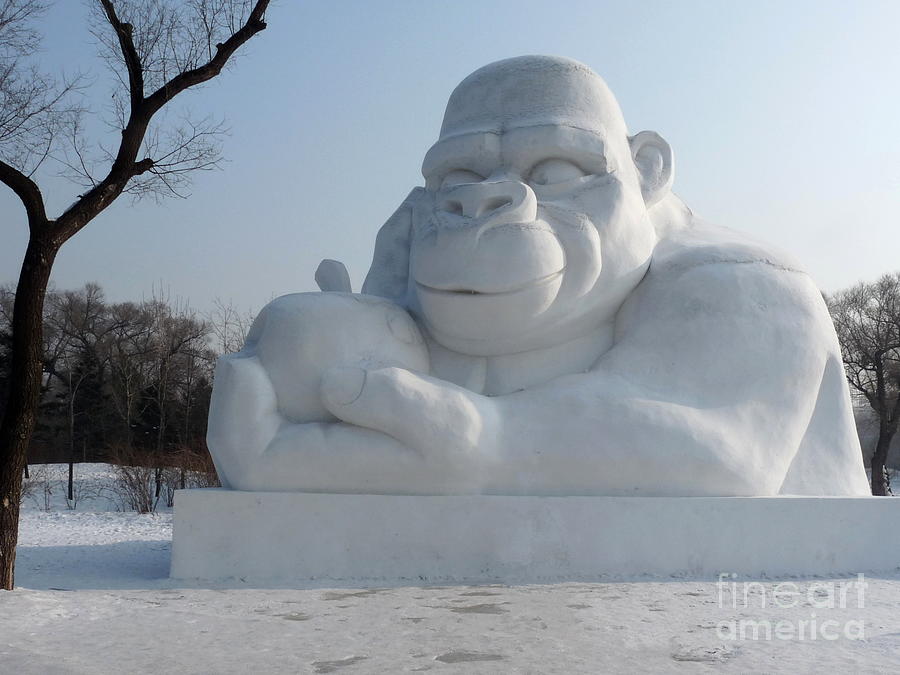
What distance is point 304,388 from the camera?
5.41m

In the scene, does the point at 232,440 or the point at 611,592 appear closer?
the point at 611,592

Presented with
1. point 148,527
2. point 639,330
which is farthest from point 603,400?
point 148,527

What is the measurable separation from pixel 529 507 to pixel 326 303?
1.76 meters

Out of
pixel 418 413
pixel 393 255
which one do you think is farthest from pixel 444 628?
pixel 393 255

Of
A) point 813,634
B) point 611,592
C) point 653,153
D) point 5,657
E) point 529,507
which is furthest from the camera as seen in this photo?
point 653,153

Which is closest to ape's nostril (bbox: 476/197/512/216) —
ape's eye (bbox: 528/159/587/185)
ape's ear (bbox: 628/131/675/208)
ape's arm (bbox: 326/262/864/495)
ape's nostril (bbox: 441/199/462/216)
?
ape's nostril (bbox: 441/199/462/216)

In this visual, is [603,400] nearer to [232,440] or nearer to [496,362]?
[496,362]

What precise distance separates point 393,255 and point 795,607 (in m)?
3.69

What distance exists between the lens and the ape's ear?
630 cm

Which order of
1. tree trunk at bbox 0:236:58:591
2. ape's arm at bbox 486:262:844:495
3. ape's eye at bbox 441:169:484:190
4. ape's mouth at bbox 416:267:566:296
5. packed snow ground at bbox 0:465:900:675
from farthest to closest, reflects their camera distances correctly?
ape's eye at bbox 441:169:484:190
ape's mouth at bbox 416:267:566:296
ape's arm at bbox 486:262:844:495
tree trunk at bbox 0:236:58:591
packed snow ground at bbox 0:465:900:675

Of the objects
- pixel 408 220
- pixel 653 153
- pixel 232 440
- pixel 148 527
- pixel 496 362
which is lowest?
pixel 148 527

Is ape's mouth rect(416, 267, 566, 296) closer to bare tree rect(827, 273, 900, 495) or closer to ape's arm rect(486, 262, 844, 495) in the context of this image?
ape's arm rect(486, 262, 844, 495)

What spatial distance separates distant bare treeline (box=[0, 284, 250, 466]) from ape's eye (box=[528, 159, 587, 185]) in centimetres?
1472

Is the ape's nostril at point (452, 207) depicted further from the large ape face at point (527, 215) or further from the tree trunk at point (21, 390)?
the tree trunk at point (21, 390)
